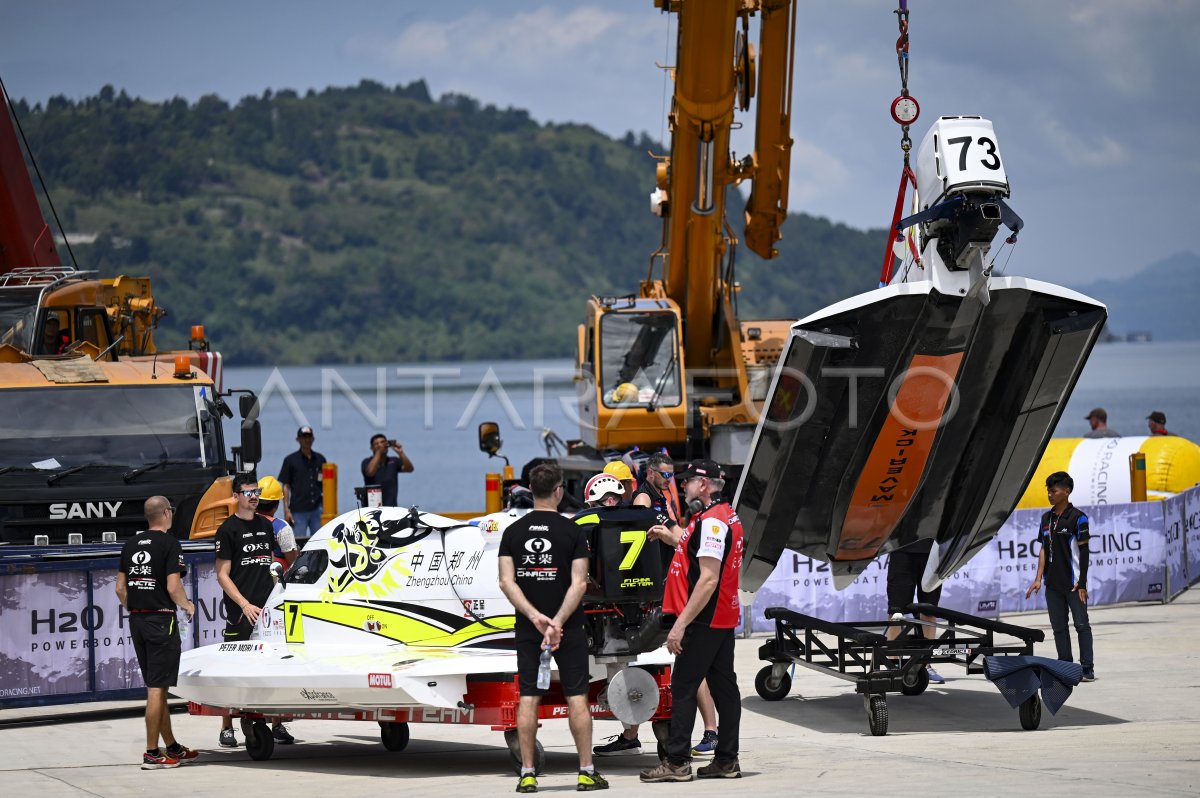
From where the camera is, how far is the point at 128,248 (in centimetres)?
16975

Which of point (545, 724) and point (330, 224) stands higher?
point (330, 224)

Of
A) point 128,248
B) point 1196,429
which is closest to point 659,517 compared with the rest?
point 1196,429

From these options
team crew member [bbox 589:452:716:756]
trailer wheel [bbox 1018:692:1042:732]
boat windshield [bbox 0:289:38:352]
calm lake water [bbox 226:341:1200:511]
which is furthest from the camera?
calm lake water [bbox 226:341:1200:511]

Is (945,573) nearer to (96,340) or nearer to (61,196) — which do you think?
(96,340)

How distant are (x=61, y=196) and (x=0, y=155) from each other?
17326 cm

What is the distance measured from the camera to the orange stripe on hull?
1267 centimetres

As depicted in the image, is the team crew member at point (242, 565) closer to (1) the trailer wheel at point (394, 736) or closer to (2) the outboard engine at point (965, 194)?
(1) the trailer wheel at point (394, 736)

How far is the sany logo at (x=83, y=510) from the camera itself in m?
15.9

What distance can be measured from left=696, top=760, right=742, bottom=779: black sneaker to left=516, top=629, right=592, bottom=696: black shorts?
3.26 ft

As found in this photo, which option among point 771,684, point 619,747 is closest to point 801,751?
point 619,747

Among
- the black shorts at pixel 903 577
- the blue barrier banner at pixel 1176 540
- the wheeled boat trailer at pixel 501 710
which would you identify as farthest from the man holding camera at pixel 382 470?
the wheeled boat trailer at pixel 501 710

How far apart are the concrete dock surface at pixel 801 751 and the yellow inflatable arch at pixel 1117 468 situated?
7801 mm

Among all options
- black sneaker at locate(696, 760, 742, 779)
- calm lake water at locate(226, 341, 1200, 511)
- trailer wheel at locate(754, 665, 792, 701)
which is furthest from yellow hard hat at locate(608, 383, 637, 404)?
black sneaker at locate(696, 760, 742, 779)

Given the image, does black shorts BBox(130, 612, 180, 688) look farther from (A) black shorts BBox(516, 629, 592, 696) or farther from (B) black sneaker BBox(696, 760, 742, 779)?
(B) black sneaker BBox(696, 760, 742, 779)
